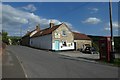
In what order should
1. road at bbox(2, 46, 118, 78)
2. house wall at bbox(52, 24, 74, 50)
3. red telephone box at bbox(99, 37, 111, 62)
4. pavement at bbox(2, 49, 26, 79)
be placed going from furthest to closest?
house wall at bbox(52, 24, 74, 50), red telephone box at bbox(99, 37, 111, 62), road at bbox(2, 46, 118, 78), pavement at bbox(2, 49, 26, 79)

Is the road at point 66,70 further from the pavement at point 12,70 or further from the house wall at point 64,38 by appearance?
the house wall at point 64,38

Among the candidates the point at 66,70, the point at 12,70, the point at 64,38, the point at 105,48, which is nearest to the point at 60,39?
the point at 64,38

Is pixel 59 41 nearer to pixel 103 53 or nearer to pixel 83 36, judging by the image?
pixel 83 36

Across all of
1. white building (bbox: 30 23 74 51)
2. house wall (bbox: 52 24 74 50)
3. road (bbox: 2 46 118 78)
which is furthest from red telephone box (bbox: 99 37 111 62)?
house wall (bbox: 52 24 74 50)

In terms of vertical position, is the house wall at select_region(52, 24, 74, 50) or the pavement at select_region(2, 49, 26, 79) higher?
the house wall at select_region(52, 24, 74, 50)

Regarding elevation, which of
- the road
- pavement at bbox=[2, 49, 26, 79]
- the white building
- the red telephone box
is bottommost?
the road

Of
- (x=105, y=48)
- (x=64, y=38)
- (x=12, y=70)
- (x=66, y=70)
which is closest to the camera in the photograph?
(x=12, y=70)

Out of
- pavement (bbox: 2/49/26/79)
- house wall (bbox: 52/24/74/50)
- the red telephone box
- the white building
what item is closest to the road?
pavement (bbox: 2/49/26/79)

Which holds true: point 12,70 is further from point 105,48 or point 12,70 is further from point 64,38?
point 64,38

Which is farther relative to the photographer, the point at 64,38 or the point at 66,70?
the point at 64,38

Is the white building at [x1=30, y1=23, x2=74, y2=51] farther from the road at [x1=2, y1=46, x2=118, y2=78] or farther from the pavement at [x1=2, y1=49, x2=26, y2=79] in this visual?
the pavement at [x1=2, y1=49, x2=26, y2=79]

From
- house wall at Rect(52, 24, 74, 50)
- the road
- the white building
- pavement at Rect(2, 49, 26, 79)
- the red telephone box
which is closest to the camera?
pavement at Rect(2, 49, 26, 79)

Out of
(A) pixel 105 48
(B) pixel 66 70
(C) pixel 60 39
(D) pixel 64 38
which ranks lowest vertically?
(B) pixel 66 70

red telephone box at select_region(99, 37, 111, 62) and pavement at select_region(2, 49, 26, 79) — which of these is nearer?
pavement at select_region(2, 49, 26, 79)
